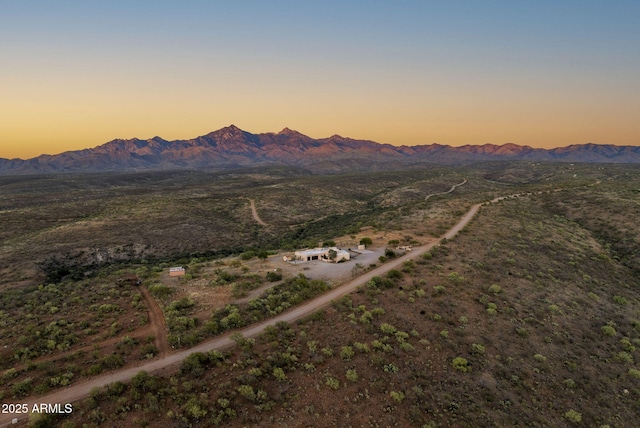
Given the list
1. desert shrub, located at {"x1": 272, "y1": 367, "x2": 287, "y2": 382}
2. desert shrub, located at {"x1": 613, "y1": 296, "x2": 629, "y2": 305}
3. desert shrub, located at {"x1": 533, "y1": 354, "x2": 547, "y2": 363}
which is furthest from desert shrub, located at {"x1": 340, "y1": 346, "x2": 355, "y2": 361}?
desert shrub, located at {"x1": 613, "y1": 296, "x2": 629, "y2": 305}

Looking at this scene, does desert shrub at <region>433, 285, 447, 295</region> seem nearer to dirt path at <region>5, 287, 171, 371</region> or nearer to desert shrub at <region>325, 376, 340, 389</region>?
desert shrub at <region>325, 376, 340, 389</region>

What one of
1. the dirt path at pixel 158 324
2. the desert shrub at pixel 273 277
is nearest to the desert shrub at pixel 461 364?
the desert shrub at pixel 273 277

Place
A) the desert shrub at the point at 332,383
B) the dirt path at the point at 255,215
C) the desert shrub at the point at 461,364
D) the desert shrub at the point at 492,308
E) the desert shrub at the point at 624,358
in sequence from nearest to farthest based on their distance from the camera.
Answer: the desert shrub at the point at 332,383, the desert shrub at the point at 461,364, the desert shrub at the point at 624,358, the desert shrub at the point at 492,308, the dirt path at the point at 255,215

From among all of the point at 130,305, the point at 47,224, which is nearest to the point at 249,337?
the point at 130,305

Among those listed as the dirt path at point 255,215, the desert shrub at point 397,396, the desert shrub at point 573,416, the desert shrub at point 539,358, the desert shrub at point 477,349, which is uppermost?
the desert shrub at point 397,396

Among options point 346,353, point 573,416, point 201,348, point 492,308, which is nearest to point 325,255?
point 492,308

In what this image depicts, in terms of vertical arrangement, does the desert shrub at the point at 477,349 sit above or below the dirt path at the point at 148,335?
below

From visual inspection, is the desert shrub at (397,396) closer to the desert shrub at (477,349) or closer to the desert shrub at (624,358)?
the desert shrub at (477,349)

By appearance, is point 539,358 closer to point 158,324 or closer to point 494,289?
point 494,289
